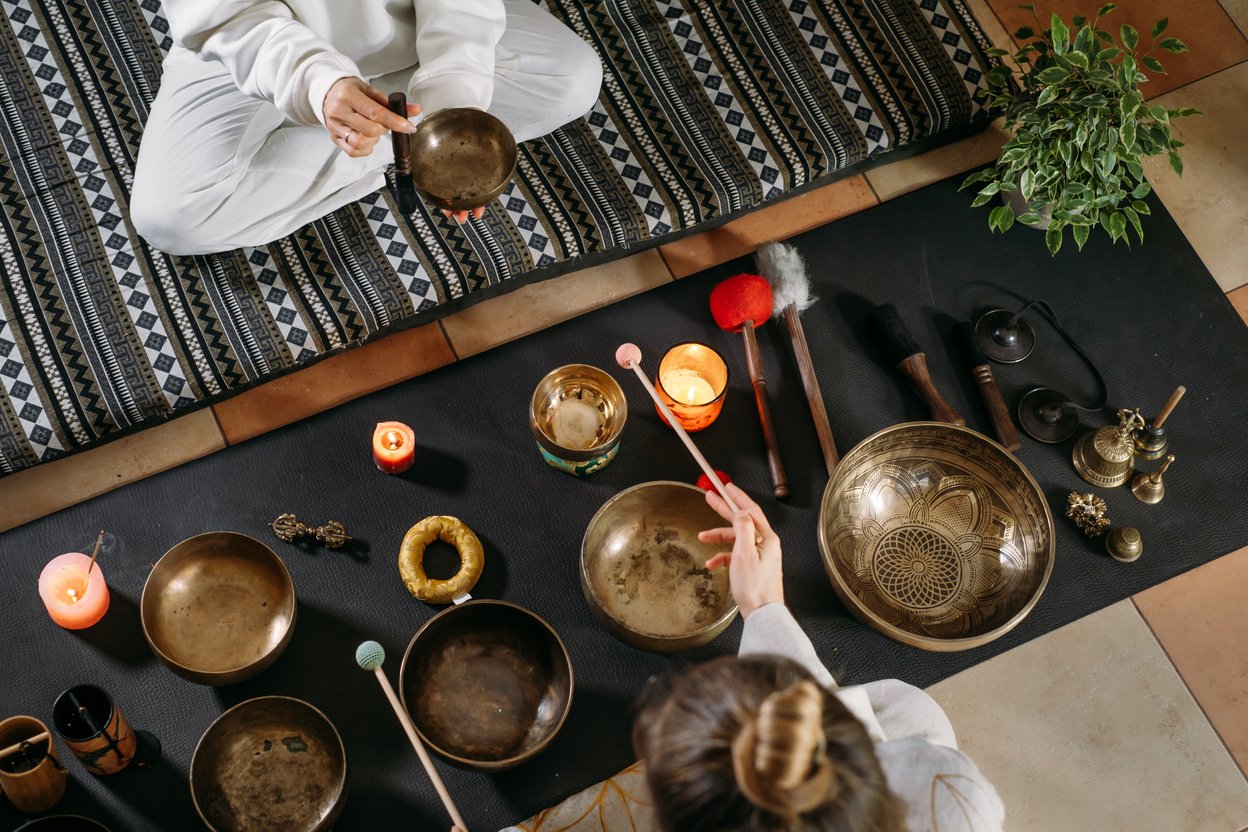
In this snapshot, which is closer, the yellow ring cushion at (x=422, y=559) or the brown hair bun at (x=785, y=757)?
the brown hair bun at (x=785, y=757)

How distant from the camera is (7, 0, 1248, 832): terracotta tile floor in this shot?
1.84 meters

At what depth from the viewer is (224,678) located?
1.50 m

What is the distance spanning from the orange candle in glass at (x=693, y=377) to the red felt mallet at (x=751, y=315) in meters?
0.06

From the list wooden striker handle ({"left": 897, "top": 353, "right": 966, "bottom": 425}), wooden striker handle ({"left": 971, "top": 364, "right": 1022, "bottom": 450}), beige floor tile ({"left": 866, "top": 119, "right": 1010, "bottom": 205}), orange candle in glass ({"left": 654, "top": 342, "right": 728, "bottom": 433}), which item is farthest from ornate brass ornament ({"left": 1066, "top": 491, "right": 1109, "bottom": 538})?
beige floor tile ({"left": 866, "top": 119, "right": 1010, "bottom": 205})

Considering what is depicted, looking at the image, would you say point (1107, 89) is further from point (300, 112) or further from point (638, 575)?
point (300, 112)

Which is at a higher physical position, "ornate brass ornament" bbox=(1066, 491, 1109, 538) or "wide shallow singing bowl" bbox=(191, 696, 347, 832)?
"wide shallow singing bowl" bbox=(191, 696, 347, 832)

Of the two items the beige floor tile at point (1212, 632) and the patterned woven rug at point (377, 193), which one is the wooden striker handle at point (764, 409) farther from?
the beige floor tile at point (1212, 632)

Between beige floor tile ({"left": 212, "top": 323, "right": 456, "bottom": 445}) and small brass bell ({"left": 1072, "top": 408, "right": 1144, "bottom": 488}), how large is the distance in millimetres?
1220

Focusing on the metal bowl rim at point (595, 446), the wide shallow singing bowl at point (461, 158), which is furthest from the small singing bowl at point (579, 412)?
the wide shallow singing bowl at point (461, 158)

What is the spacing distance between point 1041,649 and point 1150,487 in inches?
14.0

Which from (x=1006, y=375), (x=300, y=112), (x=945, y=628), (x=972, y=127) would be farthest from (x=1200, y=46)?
(x=300, y=112)

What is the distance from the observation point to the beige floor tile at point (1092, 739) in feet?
6.00

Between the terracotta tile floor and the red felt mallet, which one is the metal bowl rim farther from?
the terracotta tile floor

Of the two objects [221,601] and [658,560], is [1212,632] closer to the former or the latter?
[658,560]
